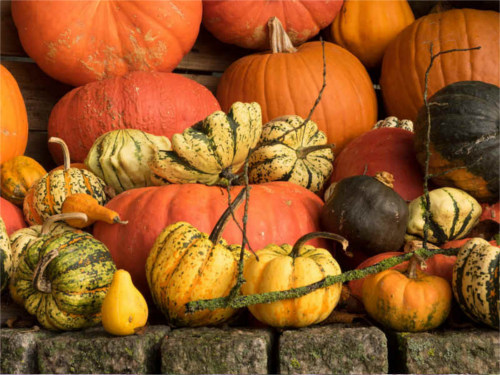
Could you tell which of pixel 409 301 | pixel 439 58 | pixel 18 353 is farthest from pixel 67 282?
pixel 439 58

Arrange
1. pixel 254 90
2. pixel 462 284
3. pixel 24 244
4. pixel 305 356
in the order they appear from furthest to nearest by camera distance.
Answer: pixel 254 90, pixel 24 244, pixel 462 284, pixel 305 356

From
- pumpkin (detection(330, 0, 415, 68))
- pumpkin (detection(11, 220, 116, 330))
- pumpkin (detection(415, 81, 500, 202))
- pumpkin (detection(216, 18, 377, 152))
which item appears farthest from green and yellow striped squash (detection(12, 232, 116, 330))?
pumpkin (detection(330, 0, 415, 68))

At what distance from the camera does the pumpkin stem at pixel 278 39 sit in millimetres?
3037

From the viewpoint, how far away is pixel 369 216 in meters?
1.81

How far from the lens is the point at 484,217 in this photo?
211 cm

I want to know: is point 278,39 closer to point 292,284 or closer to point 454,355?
point 292,284

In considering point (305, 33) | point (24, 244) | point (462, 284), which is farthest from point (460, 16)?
point (24, 244)

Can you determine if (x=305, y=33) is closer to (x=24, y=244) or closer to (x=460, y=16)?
(x=460, y=16)

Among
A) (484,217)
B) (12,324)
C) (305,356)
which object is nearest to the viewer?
(305,356)

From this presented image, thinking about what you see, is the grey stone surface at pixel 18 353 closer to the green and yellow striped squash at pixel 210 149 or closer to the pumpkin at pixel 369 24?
the green and yellow striped squash at pixel 210 149

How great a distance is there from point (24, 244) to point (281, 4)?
192 cm

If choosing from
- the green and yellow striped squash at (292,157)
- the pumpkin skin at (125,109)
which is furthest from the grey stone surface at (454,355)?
the pumpkin skin at (125,109)

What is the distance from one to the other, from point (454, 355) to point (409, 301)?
162 mm

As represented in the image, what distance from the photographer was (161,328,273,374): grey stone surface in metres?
1.35
